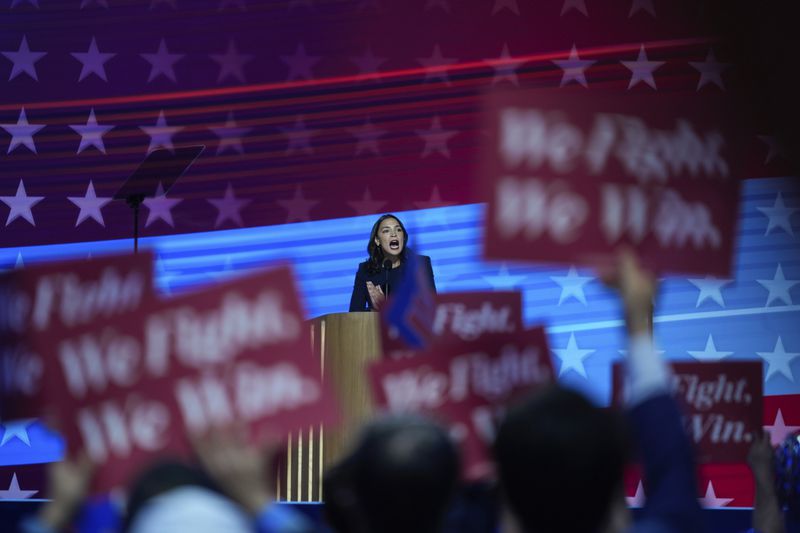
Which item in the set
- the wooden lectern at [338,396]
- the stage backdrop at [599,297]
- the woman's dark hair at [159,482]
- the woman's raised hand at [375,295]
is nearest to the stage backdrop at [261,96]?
the stage backdrop at [599,297]

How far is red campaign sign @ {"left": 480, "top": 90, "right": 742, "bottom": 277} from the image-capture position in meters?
2.03

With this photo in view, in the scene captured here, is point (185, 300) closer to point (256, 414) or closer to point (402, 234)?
point (256, 414)

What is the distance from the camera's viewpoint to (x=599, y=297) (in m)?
6.26

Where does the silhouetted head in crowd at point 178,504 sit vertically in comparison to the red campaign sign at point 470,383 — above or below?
below

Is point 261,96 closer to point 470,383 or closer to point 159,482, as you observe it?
point 470,383

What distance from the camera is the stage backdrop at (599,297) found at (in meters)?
6.11

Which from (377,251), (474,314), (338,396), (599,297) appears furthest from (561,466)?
(599,297)

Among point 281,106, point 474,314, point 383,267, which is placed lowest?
point 474,314

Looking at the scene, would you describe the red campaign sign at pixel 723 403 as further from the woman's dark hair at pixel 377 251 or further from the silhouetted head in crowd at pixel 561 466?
the woman's dark hair at pixel 377 251

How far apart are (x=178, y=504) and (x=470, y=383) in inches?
35.9

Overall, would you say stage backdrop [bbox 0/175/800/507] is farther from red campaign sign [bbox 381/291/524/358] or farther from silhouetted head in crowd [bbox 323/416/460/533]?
silhouetted head in crowd [bbox 323/416/460/533]

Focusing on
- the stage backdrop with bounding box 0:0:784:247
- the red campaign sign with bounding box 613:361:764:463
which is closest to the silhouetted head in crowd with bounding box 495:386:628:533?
the red campaign sign with bounding box 613:361:764:463

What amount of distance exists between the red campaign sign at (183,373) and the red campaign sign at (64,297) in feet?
0.11

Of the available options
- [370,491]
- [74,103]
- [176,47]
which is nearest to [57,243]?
[74,103]
